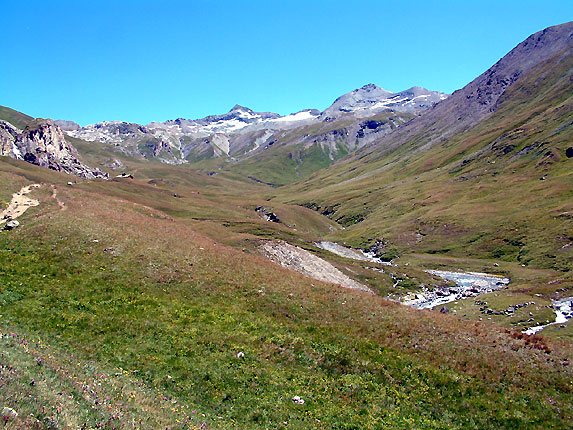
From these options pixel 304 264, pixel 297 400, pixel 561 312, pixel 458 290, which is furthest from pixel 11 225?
pixel 458 290

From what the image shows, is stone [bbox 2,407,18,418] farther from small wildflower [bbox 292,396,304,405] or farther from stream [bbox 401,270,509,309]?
stream [bbox 401,270,509,309]

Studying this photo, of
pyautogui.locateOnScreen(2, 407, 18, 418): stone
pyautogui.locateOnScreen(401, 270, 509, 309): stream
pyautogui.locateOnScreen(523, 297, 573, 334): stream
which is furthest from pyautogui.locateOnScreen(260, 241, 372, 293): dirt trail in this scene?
pyautogui.locateOnScreen(2, 407, 18, 418): stone

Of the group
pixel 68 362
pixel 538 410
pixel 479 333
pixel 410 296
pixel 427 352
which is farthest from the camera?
pixel 410 296

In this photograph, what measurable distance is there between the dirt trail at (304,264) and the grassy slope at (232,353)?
37202 mm

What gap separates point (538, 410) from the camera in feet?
69.6

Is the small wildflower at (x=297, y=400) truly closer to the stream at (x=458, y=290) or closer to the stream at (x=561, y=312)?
the stream at (x=561, y=312)

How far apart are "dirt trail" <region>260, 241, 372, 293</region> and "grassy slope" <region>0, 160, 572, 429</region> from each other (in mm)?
37202

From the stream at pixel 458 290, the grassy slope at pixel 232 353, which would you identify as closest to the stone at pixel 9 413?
the grassy slope at pixel 232 353

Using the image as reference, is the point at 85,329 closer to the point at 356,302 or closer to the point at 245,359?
the point at 245,359

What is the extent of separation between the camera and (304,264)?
257ft

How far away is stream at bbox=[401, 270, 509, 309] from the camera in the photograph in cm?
7988

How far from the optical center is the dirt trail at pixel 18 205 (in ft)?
141

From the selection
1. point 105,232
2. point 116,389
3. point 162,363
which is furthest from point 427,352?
point 105,232

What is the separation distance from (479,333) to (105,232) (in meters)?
38.8
